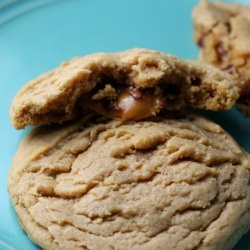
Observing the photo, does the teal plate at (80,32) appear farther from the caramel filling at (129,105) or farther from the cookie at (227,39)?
the caramel filling at (129,105)

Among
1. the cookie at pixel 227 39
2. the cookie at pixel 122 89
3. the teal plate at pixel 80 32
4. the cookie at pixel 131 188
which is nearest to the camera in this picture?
the cookie at pixel 131 188

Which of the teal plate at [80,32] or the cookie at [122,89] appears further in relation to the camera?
the teal plate at [80,32]

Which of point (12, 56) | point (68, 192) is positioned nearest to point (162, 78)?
point (68, 192)

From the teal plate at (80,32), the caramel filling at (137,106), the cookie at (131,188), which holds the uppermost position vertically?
the teal plate at (80,32)

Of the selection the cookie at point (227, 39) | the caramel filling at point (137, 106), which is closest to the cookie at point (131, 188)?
the caramel filling at point (137, 106)

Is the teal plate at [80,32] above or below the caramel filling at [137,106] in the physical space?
above

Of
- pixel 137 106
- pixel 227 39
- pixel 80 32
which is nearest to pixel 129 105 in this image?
pixel 137 106

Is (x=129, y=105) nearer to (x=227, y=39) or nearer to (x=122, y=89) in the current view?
(x=122, y=89)

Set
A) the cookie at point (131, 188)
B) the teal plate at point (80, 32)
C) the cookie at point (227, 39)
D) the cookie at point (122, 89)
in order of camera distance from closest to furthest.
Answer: the cookie at point (131, 188) → the cookie at point (122, 89) → the cookie at point (227, 39) → the teal plate at point (80, 32)

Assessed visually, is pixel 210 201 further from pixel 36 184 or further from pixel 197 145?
pixel 36 184
